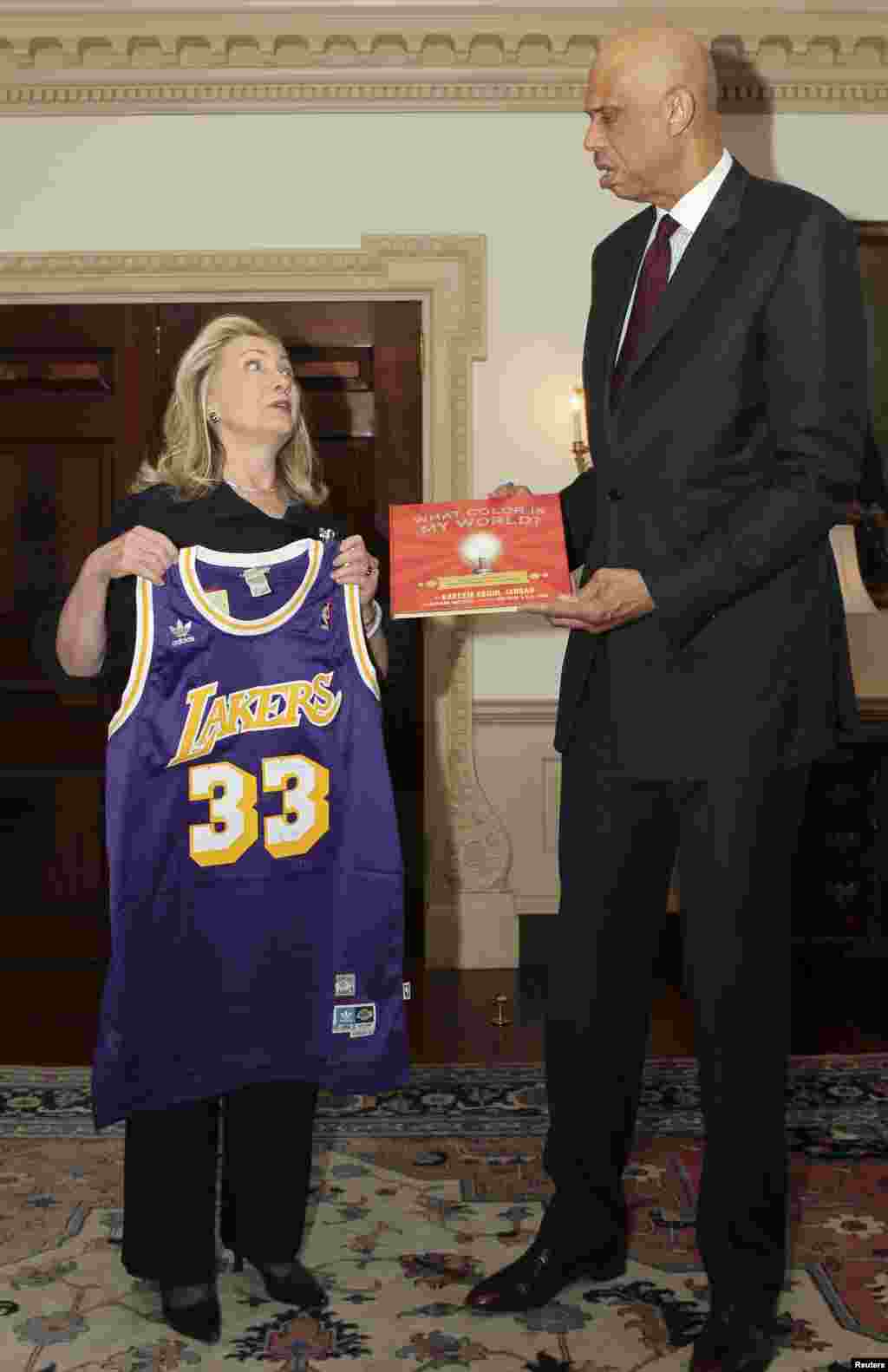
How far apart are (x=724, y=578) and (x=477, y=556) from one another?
387 mm

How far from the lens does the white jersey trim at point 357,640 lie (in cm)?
240

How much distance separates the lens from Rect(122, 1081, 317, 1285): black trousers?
2340mm

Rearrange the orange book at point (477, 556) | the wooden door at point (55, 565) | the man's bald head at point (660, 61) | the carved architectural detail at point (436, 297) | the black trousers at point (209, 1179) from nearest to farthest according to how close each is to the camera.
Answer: the man's bald head at point (660, 61) → the orange book at point (477, 556) → the black trousers at point (209, 1179) → the carved architectural detail at point (436, 297) → the wooden door at point (55, 565)

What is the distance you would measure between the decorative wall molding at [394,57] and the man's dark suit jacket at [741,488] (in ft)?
10.4

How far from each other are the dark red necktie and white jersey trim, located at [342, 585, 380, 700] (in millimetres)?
511

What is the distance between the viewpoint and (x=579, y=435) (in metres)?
5.11

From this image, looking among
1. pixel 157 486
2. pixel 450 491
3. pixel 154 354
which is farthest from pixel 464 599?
pixel 154 354

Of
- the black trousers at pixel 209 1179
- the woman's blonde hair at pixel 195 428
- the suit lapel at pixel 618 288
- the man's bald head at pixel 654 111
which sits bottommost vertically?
the black trousers at pixel 209 1179

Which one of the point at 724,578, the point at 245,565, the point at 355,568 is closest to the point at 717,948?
the point at 724,578

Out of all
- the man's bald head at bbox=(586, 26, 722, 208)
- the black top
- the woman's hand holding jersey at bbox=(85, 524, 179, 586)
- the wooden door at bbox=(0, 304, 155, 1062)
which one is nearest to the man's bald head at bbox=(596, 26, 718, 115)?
the man's bald head at bbox=(586, 26, 722, 208)

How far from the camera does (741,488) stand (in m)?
2.16

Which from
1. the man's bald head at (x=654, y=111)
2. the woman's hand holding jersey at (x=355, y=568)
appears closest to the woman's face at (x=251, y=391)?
the woman's hand holding jersey at (x=355, y=568)

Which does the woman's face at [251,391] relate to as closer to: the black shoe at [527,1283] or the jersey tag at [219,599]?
the jersey tag at [219,599]

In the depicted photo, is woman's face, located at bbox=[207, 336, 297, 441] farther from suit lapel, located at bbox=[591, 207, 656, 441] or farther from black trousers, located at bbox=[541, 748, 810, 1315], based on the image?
black trousers, located at bbox=[541, 748, 810, 1315]
